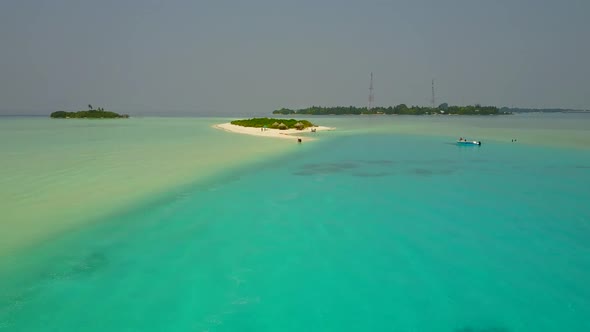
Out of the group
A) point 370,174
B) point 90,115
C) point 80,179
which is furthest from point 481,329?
point 90,115

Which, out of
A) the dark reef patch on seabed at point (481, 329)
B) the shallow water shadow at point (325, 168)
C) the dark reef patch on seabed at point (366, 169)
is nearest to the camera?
the dark reef patch on seabed at point (481, 329)

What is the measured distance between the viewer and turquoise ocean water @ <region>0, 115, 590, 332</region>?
288 inches

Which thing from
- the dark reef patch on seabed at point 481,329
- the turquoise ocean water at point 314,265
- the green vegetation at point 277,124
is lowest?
the dark reef patch on seabed at point 481,329

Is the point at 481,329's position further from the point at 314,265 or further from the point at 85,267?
the point at 85,267

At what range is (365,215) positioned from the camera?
46.8 ft

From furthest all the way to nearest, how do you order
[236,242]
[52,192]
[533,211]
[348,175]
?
[348,175] → [52,192] → [533,211] → [236,242]

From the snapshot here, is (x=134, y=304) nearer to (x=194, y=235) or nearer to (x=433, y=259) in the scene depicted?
(x=194, y=235)

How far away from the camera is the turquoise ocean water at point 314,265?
7312 millimetres

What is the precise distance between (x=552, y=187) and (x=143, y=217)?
1839 centimetres

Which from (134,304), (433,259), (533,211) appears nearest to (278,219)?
Answer: (433,259)

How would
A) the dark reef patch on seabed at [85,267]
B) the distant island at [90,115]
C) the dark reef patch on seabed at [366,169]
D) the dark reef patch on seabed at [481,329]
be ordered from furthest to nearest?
1. the distant island at [90,115]
2. the dark reef patch on seabed at [366,169]
3. the dark reef patch on seabed at [85,267]
4. the dark reef patch on seabed at [481,329]

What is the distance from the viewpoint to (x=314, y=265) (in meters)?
9.66

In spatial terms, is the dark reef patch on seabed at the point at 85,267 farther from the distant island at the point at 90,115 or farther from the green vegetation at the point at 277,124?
the distant island at the point at 90,115

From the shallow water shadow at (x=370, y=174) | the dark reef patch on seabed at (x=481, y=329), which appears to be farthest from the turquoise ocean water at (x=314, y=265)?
the shallow water shadow at (x=370, y=174)
